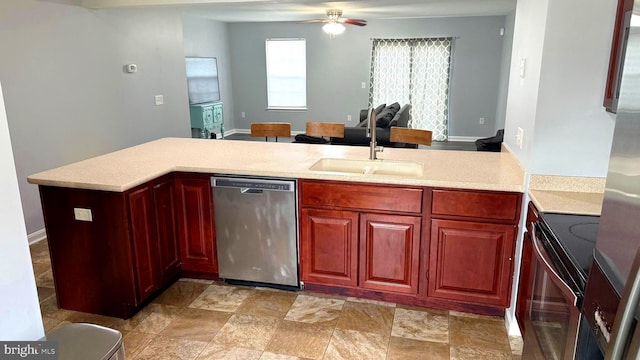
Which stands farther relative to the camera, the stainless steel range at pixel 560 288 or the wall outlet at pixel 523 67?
the wall outlet at pixel 523 67

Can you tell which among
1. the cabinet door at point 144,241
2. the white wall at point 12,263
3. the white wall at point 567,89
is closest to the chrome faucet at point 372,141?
the white wall at point 567,89

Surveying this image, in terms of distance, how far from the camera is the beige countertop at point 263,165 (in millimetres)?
2453

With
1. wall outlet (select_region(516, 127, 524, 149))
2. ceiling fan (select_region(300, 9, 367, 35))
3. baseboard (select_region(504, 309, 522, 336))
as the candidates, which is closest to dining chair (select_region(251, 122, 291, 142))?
wall outlet (select_region(516, 127, 524, 149))

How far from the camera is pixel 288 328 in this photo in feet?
8.40

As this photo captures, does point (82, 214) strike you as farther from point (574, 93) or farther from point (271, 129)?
point (574, 93)

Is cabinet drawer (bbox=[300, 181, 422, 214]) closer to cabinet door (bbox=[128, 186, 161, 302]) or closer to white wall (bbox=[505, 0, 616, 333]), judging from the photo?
white wall (bbox=[505, 0, 616, 333])

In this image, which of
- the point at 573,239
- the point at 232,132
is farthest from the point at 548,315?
the point at 232,132

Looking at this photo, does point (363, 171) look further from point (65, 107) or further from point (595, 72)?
point (65, 107)

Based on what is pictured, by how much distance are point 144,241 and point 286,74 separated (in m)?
7.31

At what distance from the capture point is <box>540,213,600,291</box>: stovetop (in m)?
1.38

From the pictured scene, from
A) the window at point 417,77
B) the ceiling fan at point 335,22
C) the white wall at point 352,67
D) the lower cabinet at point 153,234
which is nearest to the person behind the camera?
the lower cabinet at point 153,234

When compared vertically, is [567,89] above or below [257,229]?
above

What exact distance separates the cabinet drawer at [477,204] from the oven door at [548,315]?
18.5 inches

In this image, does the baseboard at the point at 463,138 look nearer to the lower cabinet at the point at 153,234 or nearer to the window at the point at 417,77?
the window at the point at 417,77
